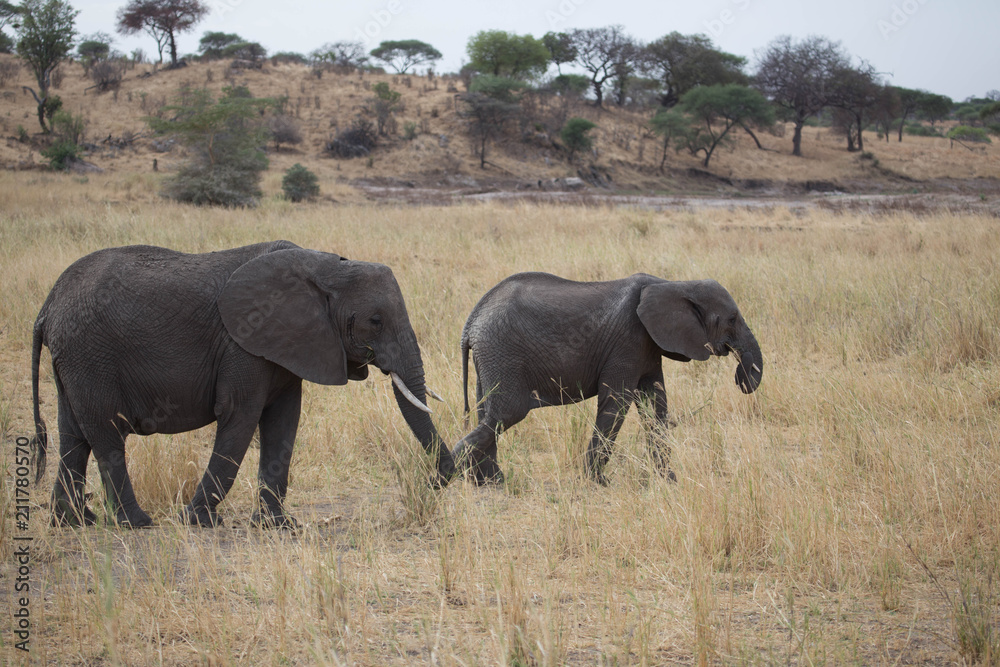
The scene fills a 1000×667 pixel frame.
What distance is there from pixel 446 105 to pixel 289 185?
81.6 ft

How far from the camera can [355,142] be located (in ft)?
123

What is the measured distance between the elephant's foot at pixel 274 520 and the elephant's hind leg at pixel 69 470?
0.80 metres

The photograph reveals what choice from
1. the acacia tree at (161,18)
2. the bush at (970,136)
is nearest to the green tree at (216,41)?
the acacia tree at (161,18)

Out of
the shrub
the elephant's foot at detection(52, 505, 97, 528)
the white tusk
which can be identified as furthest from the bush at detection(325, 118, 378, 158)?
the white tusk

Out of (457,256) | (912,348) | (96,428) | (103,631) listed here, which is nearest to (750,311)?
(912,348)

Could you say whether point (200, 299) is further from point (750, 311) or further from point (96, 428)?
point (750, 311)

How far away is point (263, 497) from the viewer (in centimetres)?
406

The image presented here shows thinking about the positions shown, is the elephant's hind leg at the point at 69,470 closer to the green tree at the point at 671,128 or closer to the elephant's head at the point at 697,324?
the elephant's head at the point at 697,324

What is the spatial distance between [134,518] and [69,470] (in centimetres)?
42

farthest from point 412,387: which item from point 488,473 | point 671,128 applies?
point 671,128

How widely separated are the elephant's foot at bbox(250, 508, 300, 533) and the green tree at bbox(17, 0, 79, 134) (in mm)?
37794

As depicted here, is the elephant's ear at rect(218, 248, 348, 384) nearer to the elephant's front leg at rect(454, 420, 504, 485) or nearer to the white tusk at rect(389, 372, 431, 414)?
the white tusk at rect(389, 372, 431, 414)

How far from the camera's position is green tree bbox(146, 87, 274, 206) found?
18.4m

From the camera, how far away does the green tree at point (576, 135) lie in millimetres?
42250
